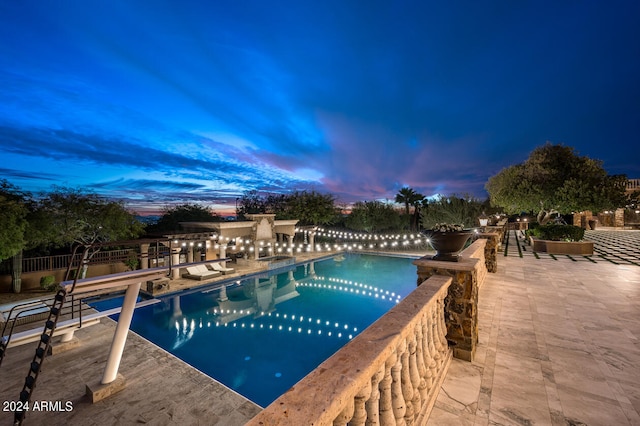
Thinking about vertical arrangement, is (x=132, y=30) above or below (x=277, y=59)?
below

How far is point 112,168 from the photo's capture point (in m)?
20.3

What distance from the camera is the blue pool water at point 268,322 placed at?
18.8 ft

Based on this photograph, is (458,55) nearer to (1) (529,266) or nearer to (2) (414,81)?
(2) (414,81)

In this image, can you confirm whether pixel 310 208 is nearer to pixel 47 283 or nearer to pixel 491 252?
pixel 47 283

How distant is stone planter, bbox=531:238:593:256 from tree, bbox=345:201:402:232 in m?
15.2

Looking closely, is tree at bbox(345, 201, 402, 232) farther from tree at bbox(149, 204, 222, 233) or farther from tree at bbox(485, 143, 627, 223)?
tree at bbox(149, 204, 222, 233)

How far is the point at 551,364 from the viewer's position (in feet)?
8.62

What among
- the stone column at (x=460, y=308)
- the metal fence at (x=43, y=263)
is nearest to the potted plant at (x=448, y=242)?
the stone column at (x=460, y=308)

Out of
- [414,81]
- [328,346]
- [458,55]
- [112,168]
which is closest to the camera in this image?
[328,346]

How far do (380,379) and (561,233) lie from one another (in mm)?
Answer: 13507

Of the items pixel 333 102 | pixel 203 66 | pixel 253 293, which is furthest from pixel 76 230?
pixel 333 102

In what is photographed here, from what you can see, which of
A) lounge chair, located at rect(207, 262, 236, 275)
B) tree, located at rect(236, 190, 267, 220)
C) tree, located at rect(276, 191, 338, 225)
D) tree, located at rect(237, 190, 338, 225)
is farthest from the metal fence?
tree, located at rect(236, 190, 267, 220)

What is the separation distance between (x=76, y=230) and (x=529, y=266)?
17077mm

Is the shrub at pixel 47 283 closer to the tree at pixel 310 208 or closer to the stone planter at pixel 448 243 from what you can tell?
the tree at pixel 310 208
